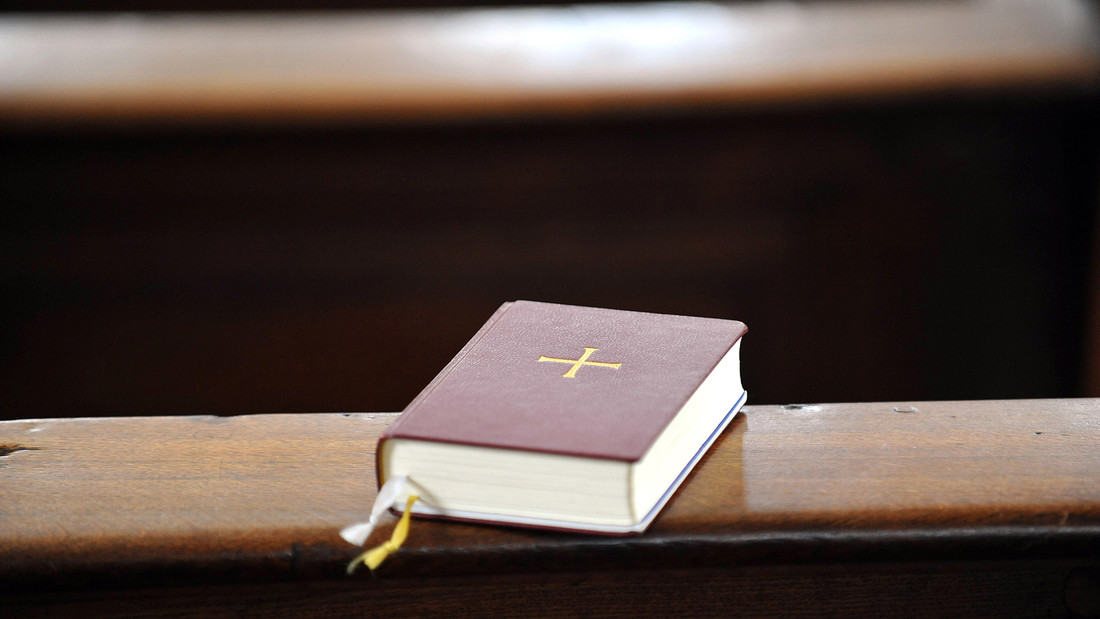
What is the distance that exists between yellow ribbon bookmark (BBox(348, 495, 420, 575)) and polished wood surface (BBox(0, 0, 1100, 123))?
1.64 m

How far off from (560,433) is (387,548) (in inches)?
3.8

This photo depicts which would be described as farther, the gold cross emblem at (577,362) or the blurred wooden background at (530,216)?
the blurred wooden background at (530,216)

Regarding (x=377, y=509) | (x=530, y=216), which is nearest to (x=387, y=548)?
(x=377, y=509)

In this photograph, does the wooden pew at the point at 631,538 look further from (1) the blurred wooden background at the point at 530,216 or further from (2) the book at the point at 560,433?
(1) the blurred wooden background at the point at 530,216

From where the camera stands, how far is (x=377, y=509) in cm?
58

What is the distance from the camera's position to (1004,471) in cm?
64

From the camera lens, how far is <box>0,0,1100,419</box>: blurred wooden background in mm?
2166

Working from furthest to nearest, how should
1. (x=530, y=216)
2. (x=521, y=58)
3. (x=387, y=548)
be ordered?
(x=521, y=58), (x=530, y=216), (x=387, y=548)

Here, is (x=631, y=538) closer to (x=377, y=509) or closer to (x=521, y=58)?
(x=377, y=509)

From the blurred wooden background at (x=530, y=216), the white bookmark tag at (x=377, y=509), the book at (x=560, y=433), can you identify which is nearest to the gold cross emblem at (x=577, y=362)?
the book at (x=560, y=433)

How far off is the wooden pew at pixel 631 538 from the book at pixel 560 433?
0.01 metres

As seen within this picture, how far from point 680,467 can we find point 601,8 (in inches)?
80.3

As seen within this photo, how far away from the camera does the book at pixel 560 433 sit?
1.85 feet

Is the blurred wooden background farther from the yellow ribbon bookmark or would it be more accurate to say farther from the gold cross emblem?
the yellow ribbon bookmark
